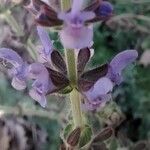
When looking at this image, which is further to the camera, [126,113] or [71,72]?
[126,113]

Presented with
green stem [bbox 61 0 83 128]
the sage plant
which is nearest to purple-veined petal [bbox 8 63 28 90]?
the sage plant

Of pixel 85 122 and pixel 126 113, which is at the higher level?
pixel 85 122

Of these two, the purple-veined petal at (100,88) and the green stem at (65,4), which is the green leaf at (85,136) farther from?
the green stem at (65,4)

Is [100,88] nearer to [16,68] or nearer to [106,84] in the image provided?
[106,84]

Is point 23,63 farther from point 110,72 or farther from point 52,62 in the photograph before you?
point 110,72

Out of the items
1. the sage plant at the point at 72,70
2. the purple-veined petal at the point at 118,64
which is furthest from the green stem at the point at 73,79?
the purple-veined petal at the point at 118,64

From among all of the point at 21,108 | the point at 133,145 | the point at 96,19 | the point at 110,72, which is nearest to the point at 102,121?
the point at 133,145

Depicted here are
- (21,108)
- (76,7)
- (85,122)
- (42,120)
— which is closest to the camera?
(76,7)

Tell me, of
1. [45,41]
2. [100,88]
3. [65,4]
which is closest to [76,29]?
[65,4]

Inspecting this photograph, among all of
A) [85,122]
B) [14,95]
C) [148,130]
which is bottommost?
[148,130]
